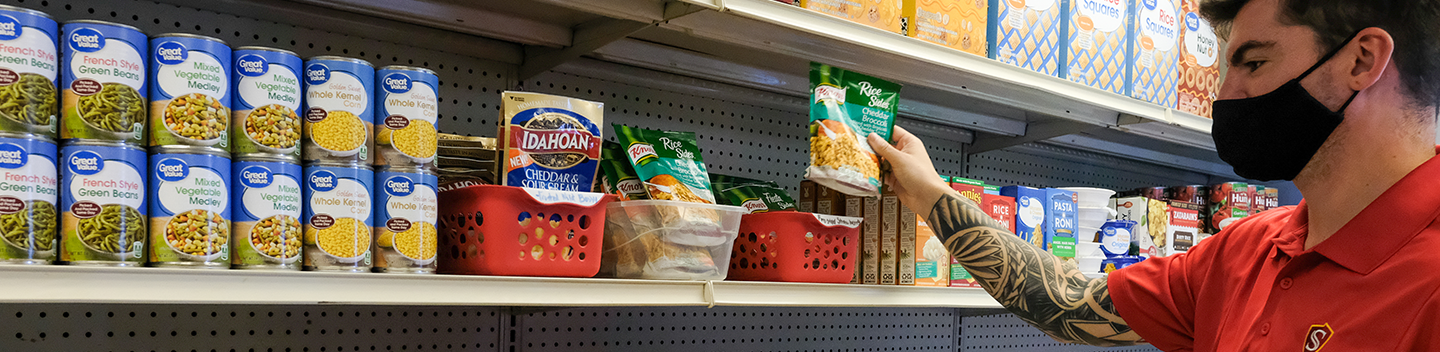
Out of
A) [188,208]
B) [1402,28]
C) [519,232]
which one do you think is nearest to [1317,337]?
[1402,28]

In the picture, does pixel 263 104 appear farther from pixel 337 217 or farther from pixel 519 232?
pixel 519 232

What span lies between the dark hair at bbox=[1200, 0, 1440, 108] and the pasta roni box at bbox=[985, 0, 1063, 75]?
0.61 metres

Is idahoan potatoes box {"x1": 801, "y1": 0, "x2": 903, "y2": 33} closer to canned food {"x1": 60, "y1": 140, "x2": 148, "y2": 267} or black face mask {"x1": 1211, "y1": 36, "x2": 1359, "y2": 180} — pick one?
black face mask {"x1": 1211, "y1": 36, "x2": 1359, "y2": 180}

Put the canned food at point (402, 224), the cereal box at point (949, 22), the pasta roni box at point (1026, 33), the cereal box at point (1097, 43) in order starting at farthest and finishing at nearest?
the cereal box at point (1097, 43) < the pasta roni box at point (1026, 33) < the cereal box at point (949, 22) < the canned food at point (402, 224)

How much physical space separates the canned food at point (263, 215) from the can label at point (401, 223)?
0.12 m

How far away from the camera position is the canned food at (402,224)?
1273 millimetres

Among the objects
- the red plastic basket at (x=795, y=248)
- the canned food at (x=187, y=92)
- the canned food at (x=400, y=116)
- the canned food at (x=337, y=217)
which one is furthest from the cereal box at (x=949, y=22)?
the canned food at (x=187, y=92)

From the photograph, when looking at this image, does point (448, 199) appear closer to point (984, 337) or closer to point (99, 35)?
point (99, 35)

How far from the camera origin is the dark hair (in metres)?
1.25

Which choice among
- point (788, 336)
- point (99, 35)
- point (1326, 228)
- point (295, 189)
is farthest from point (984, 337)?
point (99, 35)

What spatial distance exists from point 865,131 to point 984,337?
1388mm

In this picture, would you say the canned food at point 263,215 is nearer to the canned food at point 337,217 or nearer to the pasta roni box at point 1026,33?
the canned food at point 337,217

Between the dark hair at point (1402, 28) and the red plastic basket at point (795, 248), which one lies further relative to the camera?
the red plastic basket at point (795, 248)

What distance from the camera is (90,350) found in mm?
1496
